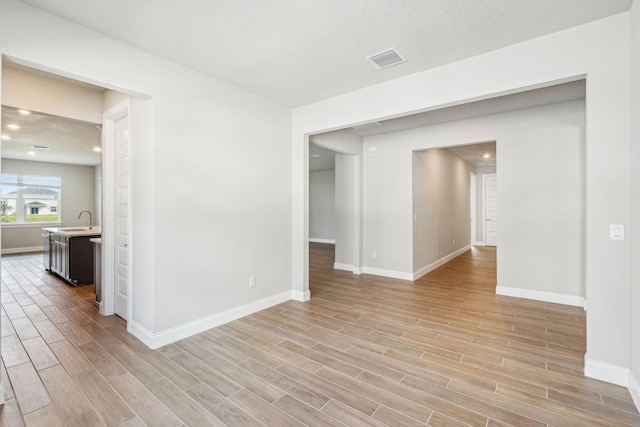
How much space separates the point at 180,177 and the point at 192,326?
154 centimetres

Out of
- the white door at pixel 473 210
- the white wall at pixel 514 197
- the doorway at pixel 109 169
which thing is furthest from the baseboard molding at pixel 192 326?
the white door at pixel 473 210

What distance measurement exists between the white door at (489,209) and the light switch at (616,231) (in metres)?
8.31

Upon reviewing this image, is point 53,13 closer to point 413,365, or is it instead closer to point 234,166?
point 234,166

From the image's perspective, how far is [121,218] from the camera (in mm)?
3451

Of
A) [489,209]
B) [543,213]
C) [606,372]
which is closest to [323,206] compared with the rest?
[489,209]

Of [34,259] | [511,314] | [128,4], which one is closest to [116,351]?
[128,4]

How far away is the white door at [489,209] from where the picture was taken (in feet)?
32.0

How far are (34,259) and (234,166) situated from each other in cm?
750

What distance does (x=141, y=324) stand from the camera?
295 centimetres

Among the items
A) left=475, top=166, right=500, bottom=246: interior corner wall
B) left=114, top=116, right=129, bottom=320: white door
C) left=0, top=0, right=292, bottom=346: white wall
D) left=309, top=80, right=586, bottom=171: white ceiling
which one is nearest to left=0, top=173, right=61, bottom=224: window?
left=114, top=116, right=129, bottom=320: white door

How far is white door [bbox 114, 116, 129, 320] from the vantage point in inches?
133

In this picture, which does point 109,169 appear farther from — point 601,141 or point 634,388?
point 634,388

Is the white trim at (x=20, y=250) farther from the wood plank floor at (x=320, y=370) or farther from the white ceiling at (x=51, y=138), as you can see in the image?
the wood plank floor at (x=320, y=370)

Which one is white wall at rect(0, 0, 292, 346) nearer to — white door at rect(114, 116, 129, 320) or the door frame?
white door at rect(114, 116, 129, 320)
